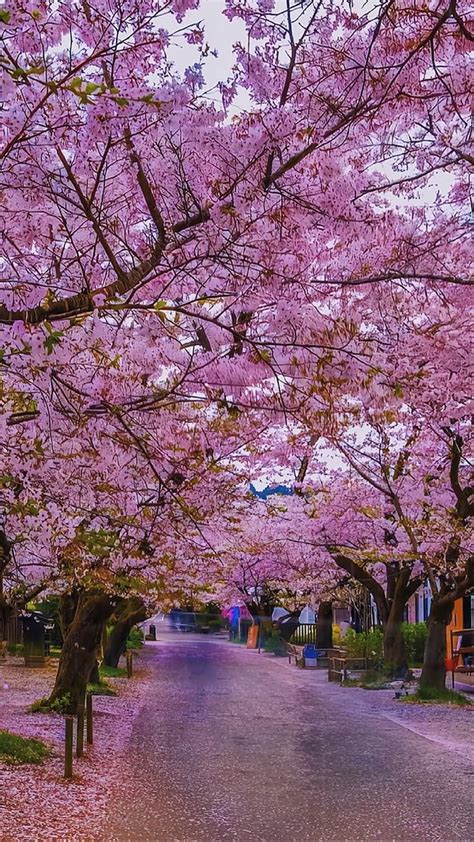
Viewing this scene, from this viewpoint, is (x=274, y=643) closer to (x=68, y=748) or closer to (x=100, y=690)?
(x=100, y=690)

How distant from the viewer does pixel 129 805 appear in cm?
915

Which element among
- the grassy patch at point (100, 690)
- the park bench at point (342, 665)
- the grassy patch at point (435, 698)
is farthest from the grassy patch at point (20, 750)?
the park bench at point (342, 665)

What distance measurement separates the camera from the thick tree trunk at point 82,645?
15.7 m

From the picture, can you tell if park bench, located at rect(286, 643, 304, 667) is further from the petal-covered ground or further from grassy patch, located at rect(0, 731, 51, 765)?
grassy patch, located at rect(0, 731, 51, 765)

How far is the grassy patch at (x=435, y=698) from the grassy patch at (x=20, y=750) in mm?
10598

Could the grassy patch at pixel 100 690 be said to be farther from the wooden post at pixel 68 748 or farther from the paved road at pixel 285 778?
the wooden post at pixel 68 748

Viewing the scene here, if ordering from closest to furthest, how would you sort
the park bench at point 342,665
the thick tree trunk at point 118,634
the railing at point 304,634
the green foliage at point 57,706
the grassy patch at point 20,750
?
1. the grassy patch at point 20,750
2. the green foliage at point 57,706
3. the park bench at point 342,665
4. the thick tree trunk at point 118,634
5. the railing at point 304,634

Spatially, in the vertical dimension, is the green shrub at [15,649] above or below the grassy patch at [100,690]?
below

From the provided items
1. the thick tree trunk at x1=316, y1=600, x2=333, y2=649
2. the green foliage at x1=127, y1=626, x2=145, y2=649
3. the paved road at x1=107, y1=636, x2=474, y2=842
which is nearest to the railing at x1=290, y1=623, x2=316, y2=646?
the thick tree trunk at x1=316, y1=600, x2=333, y2=649

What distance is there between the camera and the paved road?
823 centimetres

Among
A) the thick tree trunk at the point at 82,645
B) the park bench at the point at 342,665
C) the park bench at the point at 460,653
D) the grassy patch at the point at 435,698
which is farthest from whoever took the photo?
the park bench at the point at 342,665

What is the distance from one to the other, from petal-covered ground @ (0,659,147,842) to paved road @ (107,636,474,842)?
274 mm

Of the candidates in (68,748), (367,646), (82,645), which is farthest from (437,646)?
(68,748)

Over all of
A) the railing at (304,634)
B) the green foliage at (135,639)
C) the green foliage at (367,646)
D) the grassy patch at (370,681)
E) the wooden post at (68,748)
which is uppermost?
the wooden post at (68,748)
